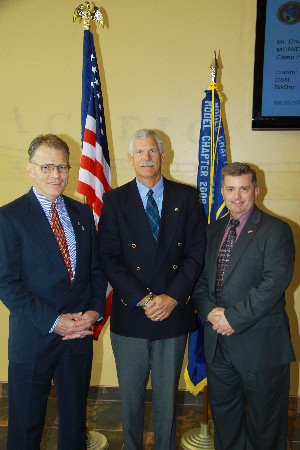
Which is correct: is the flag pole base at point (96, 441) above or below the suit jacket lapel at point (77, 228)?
below

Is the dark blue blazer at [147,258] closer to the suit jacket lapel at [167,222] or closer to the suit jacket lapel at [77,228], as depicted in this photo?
the suit jacket lapel at [167,222]

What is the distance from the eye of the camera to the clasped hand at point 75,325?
74.9 inches

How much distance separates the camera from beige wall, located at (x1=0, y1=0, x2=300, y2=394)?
3.02 m

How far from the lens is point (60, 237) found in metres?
1.95

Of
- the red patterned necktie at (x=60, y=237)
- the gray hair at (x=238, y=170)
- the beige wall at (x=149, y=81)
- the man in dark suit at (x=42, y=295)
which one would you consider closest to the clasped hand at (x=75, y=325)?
the man in dark suit at (x=42, y=295)

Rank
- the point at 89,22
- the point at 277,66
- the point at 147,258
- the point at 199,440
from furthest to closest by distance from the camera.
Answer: the point at 277,66 → the point at 199,440 → the point at 89,22 → the point at 147,258

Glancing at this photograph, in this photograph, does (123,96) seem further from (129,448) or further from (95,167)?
(129,448)

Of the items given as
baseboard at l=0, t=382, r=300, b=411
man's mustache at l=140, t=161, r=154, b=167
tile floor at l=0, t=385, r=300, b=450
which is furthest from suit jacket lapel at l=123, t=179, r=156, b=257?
baseboard at l=0, t=382, r=300, b=411

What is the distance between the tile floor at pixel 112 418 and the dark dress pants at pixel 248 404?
584 millimetres

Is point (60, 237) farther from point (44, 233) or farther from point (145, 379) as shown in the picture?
point (145, 379)

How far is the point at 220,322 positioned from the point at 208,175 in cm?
94

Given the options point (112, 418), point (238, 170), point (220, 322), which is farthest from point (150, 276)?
point (112, 418)

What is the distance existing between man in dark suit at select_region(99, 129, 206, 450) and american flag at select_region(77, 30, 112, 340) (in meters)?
0.39

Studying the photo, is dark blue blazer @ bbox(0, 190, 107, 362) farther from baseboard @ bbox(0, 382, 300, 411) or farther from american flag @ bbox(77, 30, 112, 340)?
baseboard @ bbox(0, 382, 300, 411)
